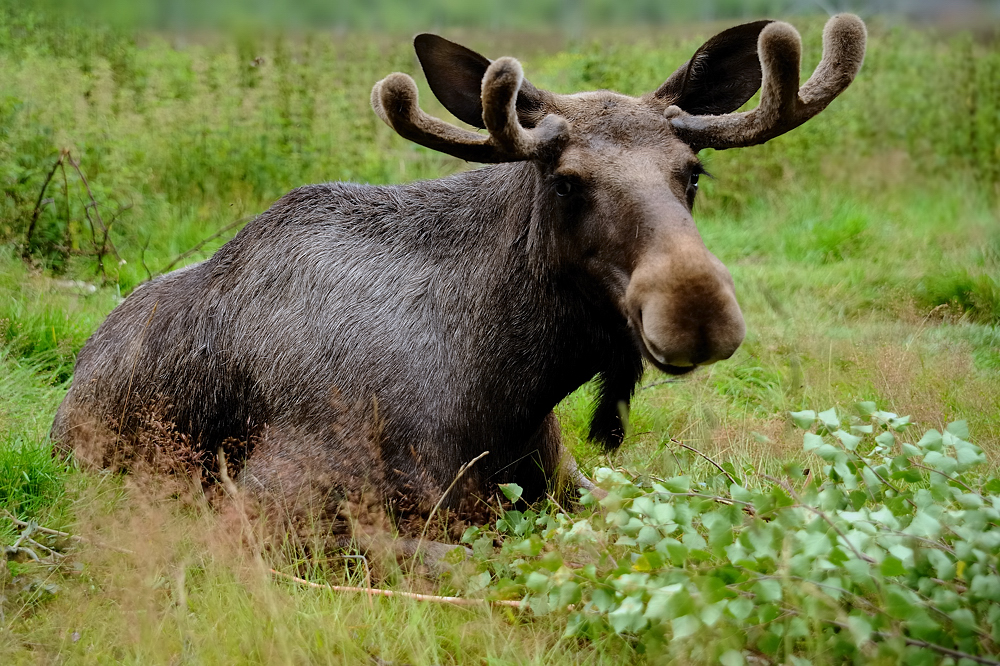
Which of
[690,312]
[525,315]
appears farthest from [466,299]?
[690,312]

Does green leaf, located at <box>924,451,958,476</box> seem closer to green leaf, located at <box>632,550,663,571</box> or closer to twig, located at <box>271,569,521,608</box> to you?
green leaf, located at <box>632,550,663,571</box>

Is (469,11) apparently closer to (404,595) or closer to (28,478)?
(28,478)

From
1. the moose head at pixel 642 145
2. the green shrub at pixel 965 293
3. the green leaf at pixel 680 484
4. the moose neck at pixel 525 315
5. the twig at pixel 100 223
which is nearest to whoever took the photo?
the green leaf at pixel 680 484

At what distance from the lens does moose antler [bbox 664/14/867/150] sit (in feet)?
9.82

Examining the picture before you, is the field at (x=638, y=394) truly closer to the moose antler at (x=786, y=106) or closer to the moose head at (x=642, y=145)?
the moose head at (x=642, y=145)

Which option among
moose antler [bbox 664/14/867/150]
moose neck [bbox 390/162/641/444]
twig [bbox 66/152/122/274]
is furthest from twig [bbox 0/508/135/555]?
twig [bbox 66/152/122/274]

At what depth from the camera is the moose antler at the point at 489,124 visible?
2.79 meters

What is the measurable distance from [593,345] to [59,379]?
11.3 ft

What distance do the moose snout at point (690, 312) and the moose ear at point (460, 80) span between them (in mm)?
877

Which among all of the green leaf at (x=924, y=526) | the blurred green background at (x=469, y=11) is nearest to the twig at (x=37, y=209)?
the blurred green background at (x=469, y=11)

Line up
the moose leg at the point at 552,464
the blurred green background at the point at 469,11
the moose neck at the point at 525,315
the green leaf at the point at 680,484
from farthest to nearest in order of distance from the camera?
the blurred green background at the point at 469,11, the moose leg at the point at 552,464, the moose neck at the point at 525,315, the green leaf at the point at 680,484

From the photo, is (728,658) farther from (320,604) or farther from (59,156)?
(59,156)

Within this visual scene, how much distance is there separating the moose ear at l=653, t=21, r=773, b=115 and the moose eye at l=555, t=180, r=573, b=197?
51cm

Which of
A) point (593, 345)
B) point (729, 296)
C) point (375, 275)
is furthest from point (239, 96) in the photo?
point (729, 296)
